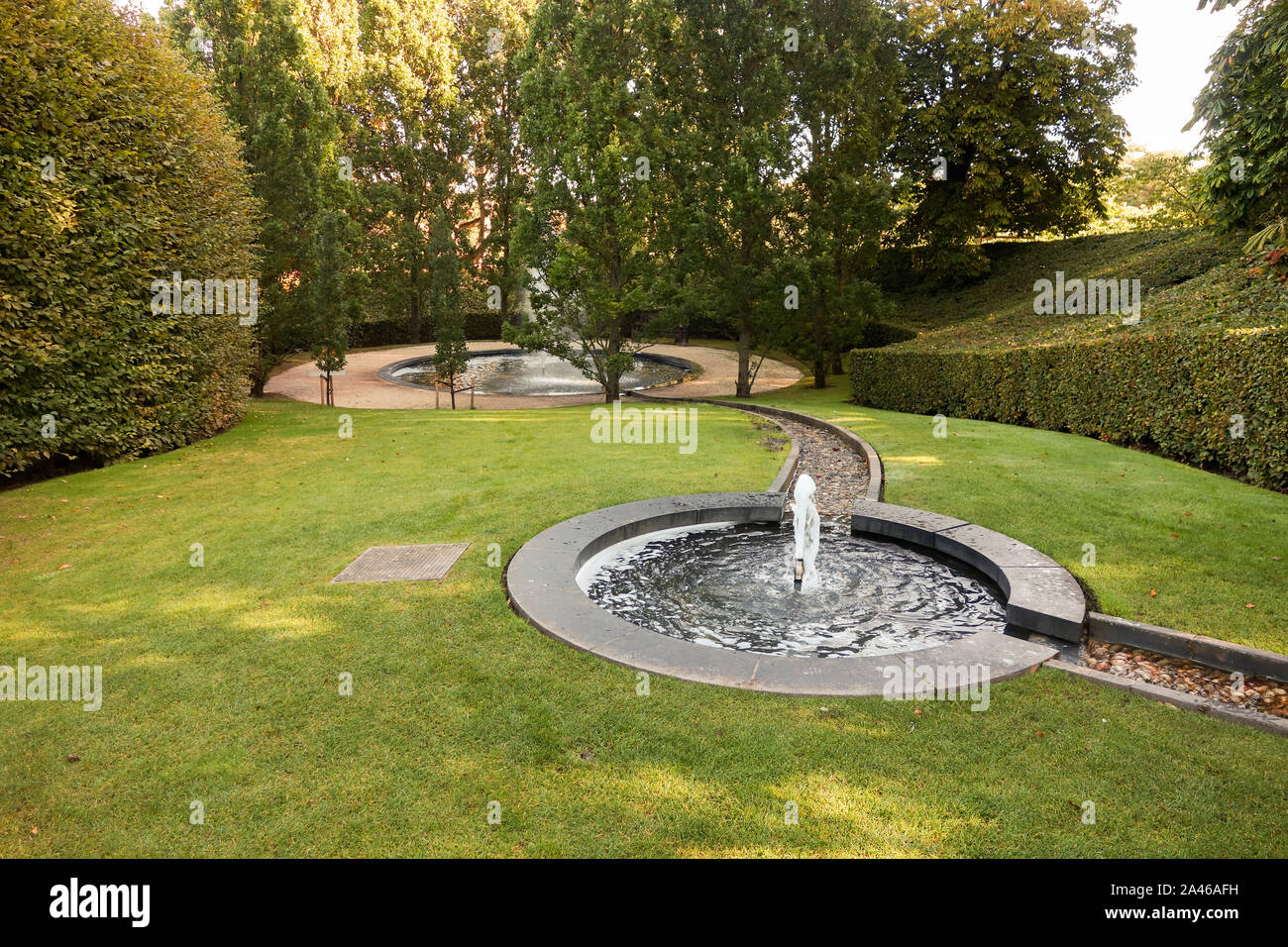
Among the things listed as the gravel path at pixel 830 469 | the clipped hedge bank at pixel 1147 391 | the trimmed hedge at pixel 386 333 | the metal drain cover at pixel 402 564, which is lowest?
the metal drain cover at pixel 402 564

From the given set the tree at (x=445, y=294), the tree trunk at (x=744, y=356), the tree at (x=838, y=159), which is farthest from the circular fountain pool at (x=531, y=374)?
the tree at (x=838, y=159)

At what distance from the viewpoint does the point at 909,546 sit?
830cm

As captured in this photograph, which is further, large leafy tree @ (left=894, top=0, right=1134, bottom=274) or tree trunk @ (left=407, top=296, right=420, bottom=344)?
tree trunk @ (left=407, top=296, right=420, bottom=344)

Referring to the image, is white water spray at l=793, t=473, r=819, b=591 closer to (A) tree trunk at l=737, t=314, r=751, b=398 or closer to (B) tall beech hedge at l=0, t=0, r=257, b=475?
(B) tall beech hedge at l=0, t=0, r=257, b=475

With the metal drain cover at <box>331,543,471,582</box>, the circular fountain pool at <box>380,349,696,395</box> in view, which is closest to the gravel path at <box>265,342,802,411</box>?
the circular fountain pool at <box>380,349,696,395</box>

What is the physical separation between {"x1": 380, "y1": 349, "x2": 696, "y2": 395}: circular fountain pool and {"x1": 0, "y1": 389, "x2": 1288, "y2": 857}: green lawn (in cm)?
2003

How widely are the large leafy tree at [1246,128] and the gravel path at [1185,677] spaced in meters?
12.9

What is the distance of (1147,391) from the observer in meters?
12.1

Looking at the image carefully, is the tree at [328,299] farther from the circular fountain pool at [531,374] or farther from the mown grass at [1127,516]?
the mown grass at [1127,516]

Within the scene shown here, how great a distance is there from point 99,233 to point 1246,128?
22210mm

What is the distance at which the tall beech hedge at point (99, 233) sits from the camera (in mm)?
9484

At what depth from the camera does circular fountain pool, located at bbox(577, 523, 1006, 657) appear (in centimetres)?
605
